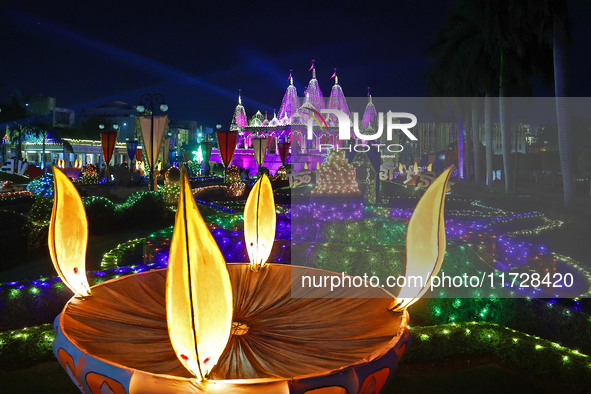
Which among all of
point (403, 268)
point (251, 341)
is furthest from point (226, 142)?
point (251, 341)

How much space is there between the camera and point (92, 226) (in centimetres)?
1139

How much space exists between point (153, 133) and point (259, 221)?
1200 cm

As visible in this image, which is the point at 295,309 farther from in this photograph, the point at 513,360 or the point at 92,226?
the point at 92,226

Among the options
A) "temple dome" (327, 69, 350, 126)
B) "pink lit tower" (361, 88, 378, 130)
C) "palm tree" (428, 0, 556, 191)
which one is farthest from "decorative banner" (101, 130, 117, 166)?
"pink lit tower" (361, 88, 378, 130)

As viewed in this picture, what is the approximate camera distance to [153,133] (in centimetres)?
1477

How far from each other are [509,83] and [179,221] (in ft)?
75.5

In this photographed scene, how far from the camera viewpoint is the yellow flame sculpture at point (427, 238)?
2598 millimetres

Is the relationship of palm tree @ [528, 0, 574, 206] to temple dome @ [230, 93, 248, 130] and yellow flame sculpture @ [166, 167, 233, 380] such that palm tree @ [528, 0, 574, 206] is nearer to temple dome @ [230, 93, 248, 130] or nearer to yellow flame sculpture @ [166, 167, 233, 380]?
yellow flame sculpture @ [166, 167, 233, 380]

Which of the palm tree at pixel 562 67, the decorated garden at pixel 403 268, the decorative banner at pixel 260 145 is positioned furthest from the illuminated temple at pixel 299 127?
the decorated garden at pixel 403 268

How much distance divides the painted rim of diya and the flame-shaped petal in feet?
0.63

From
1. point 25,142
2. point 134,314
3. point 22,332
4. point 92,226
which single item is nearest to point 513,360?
point 134,314

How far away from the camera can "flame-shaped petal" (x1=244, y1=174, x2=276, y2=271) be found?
3855 mm

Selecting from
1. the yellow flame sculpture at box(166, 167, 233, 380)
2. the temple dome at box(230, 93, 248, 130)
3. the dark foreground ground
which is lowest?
the dark foreground ground

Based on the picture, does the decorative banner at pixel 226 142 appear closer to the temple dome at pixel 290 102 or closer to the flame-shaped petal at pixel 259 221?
the flame-shaped petal at pixel 259 221
